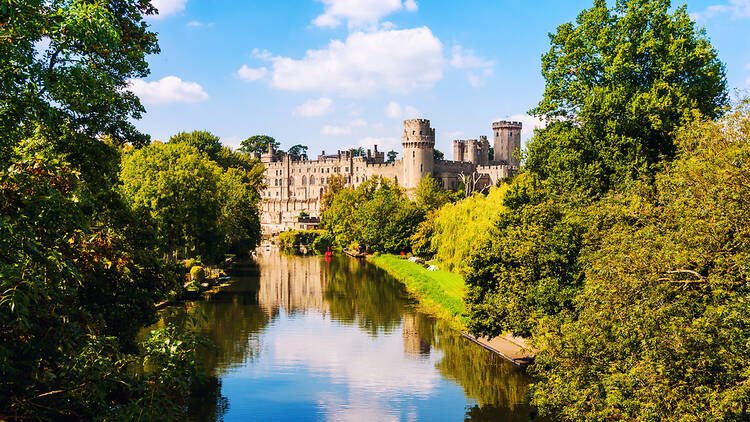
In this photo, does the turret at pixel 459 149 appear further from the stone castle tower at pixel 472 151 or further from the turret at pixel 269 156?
the turret at pixel 269 156

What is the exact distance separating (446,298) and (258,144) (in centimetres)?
11979

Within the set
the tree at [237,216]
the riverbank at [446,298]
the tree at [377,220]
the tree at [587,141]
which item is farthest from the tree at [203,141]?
the tree at [587,141]

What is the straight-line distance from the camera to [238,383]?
22234 mm

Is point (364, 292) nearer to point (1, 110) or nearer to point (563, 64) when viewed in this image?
point (563, 64)

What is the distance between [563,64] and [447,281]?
61.0 feet

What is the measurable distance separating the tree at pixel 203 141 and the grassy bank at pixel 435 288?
104 feet

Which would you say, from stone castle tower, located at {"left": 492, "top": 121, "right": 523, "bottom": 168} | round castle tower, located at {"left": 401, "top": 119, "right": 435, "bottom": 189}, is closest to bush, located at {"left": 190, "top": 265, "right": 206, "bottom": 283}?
round castle tower, located at {"left": 401, "top": 119, "right": 435, "bottom": 189}

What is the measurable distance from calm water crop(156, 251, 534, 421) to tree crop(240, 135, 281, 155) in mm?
109072

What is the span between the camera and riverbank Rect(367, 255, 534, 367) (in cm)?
2542

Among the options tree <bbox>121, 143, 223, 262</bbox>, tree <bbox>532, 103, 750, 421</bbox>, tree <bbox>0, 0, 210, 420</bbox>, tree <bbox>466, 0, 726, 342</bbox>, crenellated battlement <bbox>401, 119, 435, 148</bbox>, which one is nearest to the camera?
tree <bbox>0, 0, 210, 420</bbox>

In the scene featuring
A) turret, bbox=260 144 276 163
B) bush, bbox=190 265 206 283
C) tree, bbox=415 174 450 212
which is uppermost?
turret, bbox=260 144 276 163

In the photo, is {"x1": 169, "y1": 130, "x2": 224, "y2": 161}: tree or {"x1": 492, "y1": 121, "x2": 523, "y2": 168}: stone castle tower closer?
{"x1": 169, "y1": 130, "x2": 224, "y2": 161}: tree

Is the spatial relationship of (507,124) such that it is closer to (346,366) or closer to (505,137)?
(505,137)

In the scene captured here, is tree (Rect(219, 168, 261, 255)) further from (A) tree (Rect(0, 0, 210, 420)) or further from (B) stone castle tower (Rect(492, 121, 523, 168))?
(B) stone castle tower (Rect(492, 121, 523, 168))
